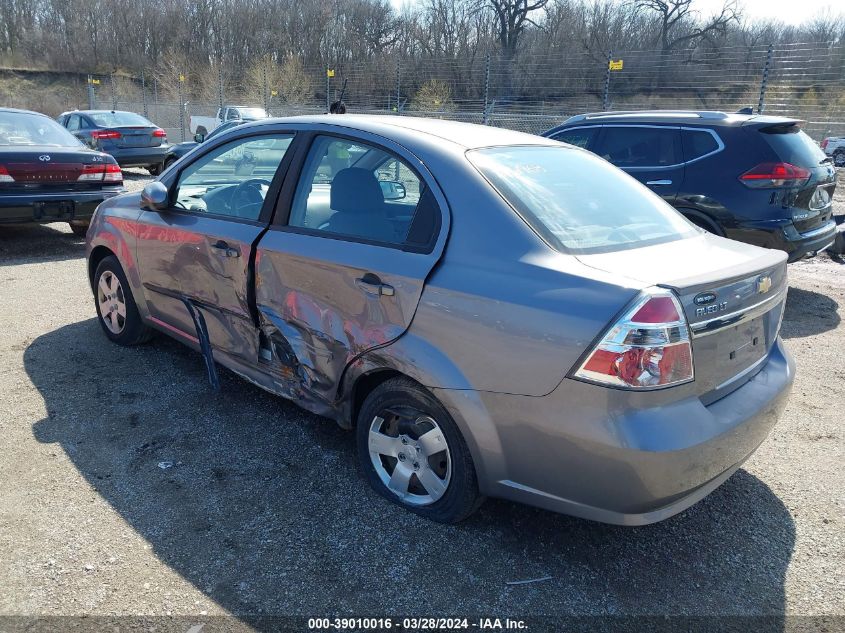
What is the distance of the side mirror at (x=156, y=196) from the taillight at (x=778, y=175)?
503cm

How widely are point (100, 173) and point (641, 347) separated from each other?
7.74 m

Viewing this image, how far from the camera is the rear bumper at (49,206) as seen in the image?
23.6 feet

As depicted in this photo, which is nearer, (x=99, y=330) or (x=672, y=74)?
(x=99, y=330)

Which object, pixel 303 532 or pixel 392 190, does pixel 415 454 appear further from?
pixel 392 190

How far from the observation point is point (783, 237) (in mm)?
5828

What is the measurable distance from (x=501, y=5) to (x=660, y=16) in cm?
1167

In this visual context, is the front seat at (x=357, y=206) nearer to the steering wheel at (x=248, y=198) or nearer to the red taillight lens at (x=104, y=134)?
the steering wheel at (x=248, y=198)

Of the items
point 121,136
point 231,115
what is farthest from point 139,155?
point 231,115

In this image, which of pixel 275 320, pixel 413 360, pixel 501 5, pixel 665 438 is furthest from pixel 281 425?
pixel 501 5

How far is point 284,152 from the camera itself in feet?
11.2

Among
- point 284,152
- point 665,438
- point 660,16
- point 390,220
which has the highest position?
point 660,16

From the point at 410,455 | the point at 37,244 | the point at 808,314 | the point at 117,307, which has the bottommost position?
the point at 808,314

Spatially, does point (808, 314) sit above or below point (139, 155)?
below

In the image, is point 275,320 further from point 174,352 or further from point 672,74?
point 672,74
